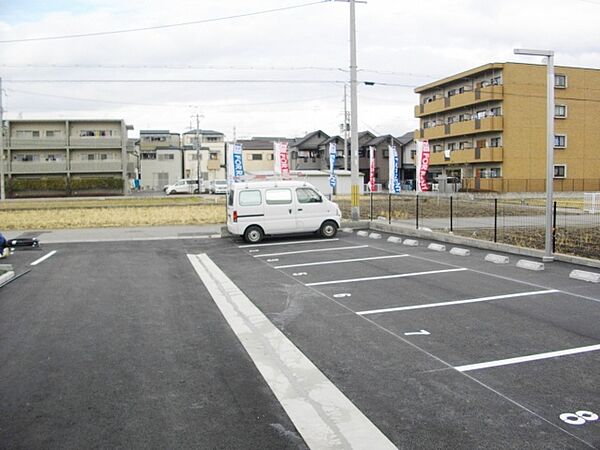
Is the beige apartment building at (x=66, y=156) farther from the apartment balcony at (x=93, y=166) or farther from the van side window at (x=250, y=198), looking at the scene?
the van side window at (x=250, y=198)

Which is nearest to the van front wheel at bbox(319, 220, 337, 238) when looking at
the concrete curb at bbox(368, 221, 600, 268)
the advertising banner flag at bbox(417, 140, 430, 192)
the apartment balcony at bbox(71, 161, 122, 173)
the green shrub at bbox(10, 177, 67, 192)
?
the concrete curb at bbox(368, 221, 600, 268)

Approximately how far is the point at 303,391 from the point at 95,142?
189 ft

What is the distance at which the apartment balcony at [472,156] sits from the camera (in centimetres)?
4278

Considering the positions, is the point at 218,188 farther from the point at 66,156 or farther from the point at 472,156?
the point at 472,156

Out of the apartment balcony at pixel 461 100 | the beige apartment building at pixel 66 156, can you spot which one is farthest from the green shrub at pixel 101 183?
the apartment balcony at pixel 461 100

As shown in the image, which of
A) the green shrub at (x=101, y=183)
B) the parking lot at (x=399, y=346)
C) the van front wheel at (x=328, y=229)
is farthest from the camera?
the green shrub at (x=101, y=183)

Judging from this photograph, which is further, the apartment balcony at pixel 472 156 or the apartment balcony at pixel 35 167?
the apartment balcony at pixel 35 167

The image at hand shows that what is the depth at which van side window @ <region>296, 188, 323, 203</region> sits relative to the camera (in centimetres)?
1638

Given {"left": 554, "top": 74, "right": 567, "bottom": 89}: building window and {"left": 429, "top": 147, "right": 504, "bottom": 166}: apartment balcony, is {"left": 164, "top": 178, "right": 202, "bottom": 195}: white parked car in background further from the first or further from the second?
{"left": 554, "top": 74, "right": 567, "bottom": 89}: building window

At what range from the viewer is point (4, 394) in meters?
4.52

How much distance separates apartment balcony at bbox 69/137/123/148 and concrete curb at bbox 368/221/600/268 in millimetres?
45016

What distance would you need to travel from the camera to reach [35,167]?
56125 mm

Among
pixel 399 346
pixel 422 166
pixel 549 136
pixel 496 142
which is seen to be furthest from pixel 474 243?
pixel 496 142

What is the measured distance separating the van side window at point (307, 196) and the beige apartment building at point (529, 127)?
2976cm
